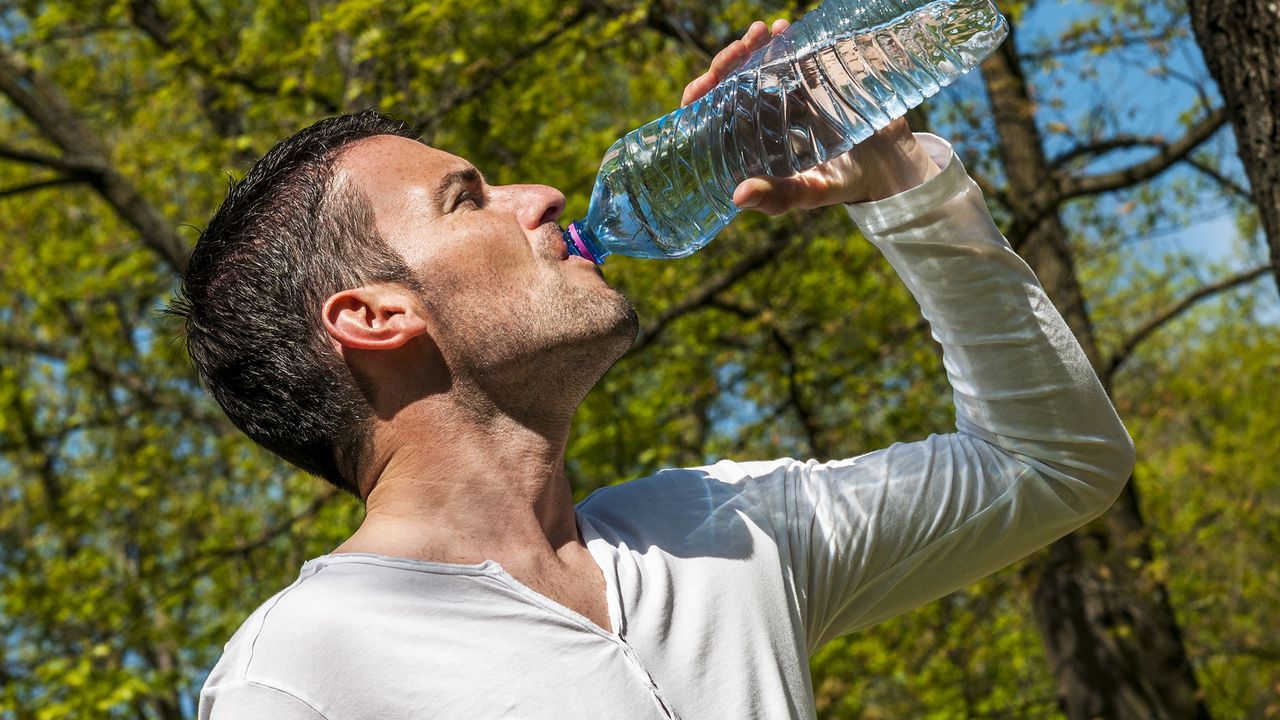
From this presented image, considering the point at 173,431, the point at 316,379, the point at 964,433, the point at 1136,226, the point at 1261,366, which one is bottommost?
the point at 1261,366

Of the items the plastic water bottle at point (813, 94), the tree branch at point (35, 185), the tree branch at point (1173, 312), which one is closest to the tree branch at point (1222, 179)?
the tree branch at point (1173, 312)

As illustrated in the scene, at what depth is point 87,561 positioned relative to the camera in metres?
9.05

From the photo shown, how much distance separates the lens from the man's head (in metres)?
1.68

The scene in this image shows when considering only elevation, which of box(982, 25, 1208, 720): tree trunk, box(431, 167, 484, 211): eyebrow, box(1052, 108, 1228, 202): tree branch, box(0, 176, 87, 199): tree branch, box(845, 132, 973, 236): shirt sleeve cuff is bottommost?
box(982, 25, 1208, 720): tree trunk

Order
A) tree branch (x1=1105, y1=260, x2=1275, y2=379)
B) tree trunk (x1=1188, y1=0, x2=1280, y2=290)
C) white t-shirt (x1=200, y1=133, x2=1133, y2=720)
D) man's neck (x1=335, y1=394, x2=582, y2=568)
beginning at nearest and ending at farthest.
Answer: white t-shirt (x1=200, y1=133, x2=1133, y2=720)
man's neck (x1=335, y1=394, x2=582, y2=568)
tree trunk (x1=1188, y1=0, x2=1280, y2=290)
tree branch (x1=1105, y1=260, x2=1275, y2=379)

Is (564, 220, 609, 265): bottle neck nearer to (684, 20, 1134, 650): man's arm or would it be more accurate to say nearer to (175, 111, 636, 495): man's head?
(175, 111, 636, 495): man's head

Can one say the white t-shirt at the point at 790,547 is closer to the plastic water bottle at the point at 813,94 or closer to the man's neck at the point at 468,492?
the man's neck at the point at 468,492

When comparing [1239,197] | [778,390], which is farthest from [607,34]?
[1239,197]

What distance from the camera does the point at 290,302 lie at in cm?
174

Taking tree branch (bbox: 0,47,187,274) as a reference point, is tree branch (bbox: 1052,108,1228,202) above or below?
below

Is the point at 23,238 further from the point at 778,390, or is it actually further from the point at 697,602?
the point at 697,602

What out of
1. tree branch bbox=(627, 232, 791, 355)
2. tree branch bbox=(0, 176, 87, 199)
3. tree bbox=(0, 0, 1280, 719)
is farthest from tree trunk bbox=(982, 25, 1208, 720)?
tree branch bbox=(0, 176, 87, 199)

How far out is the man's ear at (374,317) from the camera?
1679 mm

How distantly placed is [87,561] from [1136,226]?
782cm
